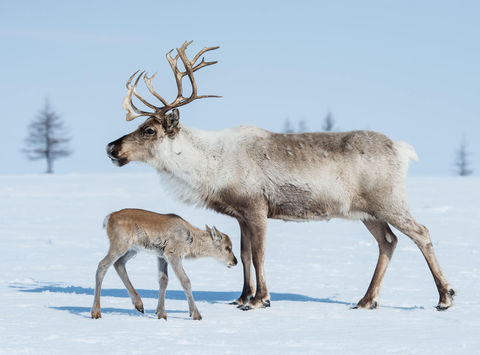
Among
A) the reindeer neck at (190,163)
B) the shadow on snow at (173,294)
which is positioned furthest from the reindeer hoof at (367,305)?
the reindeer neck at (190,163)

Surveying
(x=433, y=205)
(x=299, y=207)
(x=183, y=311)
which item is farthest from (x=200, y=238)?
(x=433, y=205)

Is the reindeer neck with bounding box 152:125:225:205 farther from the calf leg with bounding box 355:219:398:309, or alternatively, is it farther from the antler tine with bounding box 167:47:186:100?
the calf leg with bounding box 355:219:398:309

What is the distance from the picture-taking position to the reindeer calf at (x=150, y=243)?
7137 millimetres

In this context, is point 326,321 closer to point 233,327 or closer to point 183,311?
point 233,327

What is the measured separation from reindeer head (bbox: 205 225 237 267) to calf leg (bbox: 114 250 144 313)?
0.90 metres

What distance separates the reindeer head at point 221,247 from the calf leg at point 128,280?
0.90 metres

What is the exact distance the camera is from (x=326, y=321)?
7227mm

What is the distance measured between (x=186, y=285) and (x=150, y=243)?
56cm

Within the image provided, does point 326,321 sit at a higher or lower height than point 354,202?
lower

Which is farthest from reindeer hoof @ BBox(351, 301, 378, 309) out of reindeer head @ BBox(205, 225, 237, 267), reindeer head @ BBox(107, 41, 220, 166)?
reindeer head @ BBox(107, 41, 220, 166)

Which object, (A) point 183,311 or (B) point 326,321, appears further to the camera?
(A) point 183,311

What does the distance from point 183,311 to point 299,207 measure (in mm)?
1838

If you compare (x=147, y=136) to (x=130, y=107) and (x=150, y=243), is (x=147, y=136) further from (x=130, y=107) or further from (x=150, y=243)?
(x=150, y=243)

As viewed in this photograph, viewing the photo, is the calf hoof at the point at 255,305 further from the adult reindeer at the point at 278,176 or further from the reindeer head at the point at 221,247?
the reindeer head at the point at 221,247
